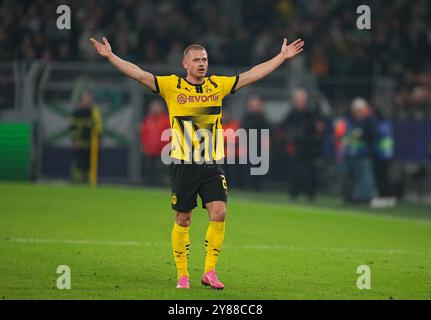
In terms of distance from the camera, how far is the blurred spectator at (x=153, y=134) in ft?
89.2

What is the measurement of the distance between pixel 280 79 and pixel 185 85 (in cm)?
1888

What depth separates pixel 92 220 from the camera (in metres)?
18.0

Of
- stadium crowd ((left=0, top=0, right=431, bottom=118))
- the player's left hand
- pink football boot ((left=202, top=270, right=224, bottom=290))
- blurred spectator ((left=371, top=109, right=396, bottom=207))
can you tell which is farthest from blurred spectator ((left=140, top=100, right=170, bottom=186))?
pink football boot ((left=202, top=270, right=224, bottom=290))

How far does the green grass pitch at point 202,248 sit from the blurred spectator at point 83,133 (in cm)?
310

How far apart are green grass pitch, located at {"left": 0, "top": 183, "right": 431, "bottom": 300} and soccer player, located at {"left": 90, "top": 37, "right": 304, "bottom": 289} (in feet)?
1.77

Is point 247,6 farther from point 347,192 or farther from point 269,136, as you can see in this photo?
point 347,192

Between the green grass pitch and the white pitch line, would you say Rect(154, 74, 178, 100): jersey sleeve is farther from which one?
the white pitch line

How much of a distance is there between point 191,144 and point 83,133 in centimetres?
1638

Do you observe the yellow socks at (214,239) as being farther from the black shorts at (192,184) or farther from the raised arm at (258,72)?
the raised arm at (258,72)

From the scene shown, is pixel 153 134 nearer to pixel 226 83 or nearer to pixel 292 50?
pixel 292 50

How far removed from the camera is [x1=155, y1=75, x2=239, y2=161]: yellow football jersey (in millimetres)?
10945

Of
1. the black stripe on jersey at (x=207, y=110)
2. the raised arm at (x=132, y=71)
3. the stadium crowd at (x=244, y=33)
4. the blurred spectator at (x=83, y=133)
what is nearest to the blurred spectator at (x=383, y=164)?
the stadium crowd at (x=244, y=33)

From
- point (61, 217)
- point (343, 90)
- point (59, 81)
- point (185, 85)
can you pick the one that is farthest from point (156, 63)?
point (185, 85)

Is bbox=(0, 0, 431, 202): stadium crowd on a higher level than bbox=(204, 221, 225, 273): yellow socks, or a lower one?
higher
